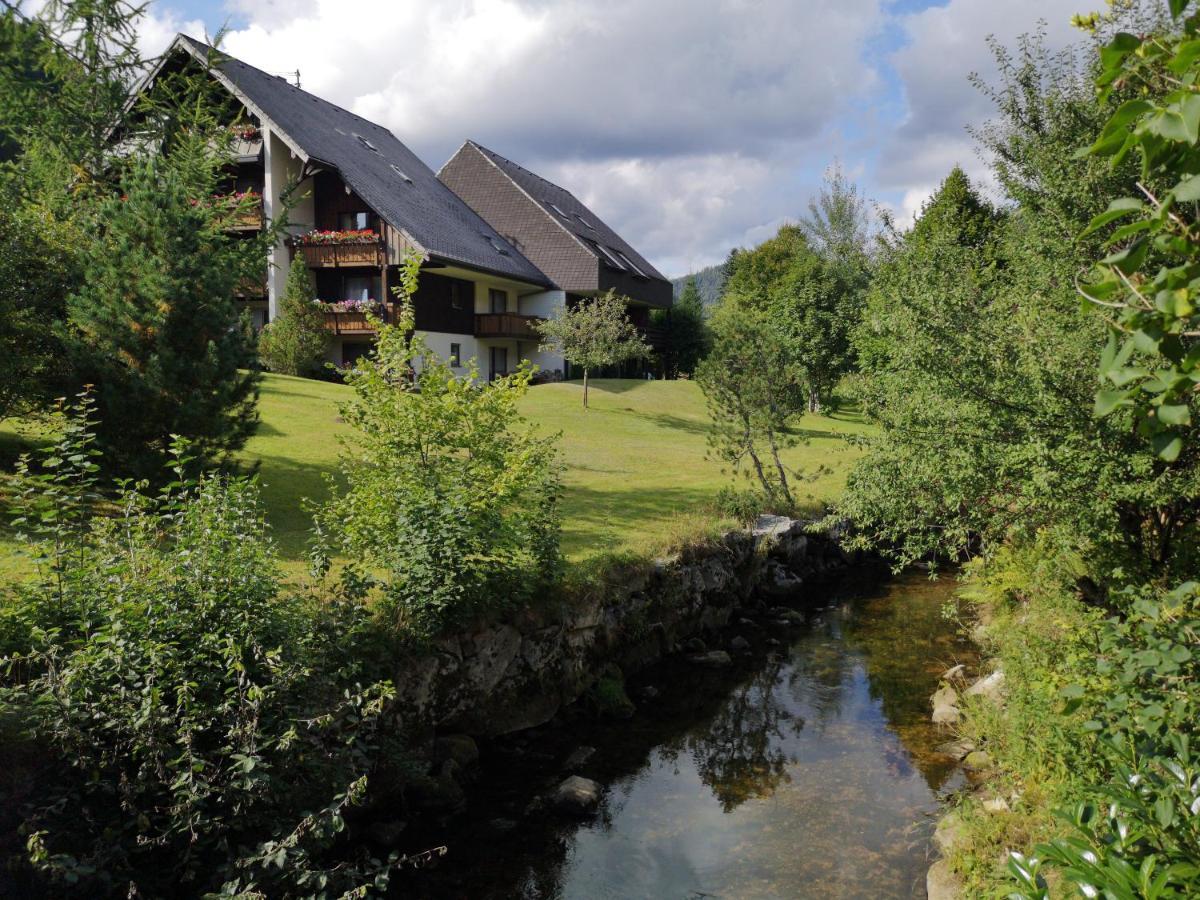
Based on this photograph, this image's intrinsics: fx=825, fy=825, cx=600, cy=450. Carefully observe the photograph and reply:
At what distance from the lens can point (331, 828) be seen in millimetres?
6020

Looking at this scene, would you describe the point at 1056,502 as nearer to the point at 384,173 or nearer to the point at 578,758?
the point at 578,758

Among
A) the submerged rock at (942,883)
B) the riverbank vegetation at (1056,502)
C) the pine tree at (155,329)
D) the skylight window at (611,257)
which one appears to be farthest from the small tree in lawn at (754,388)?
the skylight window at (611,257)

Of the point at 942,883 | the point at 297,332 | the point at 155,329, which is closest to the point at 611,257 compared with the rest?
the point at 297,332

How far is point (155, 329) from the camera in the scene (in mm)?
11695

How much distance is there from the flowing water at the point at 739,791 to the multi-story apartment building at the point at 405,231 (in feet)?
60.1

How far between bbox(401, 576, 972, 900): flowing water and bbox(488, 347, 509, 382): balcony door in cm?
2789

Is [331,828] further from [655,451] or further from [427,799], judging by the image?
[655,451]

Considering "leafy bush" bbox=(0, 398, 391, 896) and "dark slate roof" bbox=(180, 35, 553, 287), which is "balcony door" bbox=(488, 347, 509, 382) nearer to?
"dark slate roof" bbox=(180, 35, 553, 287)

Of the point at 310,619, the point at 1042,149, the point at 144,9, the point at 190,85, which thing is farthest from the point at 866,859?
the point at 144,9

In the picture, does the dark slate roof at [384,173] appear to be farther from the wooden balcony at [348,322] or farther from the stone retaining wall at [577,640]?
the stone retaining wall at [577,640]

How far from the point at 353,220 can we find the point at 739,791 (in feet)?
95.5

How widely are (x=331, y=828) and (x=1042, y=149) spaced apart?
10.3 metres

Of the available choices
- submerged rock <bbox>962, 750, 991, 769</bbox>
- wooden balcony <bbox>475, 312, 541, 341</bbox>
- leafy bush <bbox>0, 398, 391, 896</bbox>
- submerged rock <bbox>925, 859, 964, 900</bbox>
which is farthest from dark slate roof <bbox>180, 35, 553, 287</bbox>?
submerged rock <bbox>925, 859, 964, 900</bbox>

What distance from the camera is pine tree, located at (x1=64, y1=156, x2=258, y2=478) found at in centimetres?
1149
